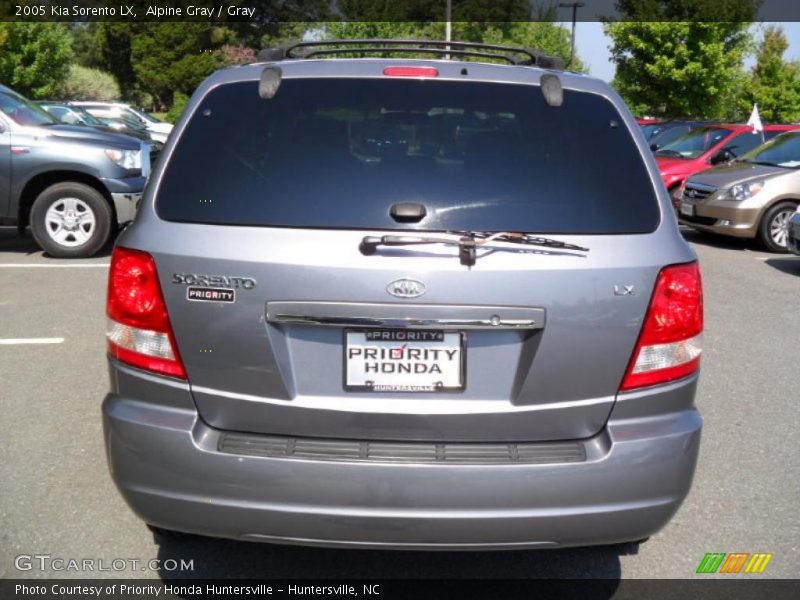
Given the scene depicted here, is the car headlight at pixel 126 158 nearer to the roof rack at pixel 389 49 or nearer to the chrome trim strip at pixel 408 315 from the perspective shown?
the roof rack at pixel 389 49

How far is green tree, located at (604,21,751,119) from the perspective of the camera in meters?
34.1

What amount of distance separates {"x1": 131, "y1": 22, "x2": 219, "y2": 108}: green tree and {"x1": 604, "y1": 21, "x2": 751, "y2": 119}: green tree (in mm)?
25325

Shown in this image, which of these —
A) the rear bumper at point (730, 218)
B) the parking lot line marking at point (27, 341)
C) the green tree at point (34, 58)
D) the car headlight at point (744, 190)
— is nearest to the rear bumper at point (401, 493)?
the parking lot line marking at point (27, 341)

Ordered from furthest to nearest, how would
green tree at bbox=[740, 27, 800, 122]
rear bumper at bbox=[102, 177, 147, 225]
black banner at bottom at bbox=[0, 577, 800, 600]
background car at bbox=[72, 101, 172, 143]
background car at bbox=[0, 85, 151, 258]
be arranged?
green tree at bbox=[740, 27, 800, 122], background car at bbox=[72, 101, 172, 143], rear bumper at bbox=[102, 177, 147, 225], background car at bbox=[0, 85, 151, 258], black banner at bottom at bbox=[0, 577, 800, 600]

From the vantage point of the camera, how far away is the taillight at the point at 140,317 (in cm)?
276

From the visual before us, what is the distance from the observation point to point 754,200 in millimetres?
11711

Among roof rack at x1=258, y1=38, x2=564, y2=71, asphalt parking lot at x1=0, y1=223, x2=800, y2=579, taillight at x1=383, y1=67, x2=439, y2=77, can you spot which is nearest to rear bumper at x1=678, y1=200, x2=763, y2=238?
asphalt parking lot at x1=0, y1=223, x2=800, y2=579

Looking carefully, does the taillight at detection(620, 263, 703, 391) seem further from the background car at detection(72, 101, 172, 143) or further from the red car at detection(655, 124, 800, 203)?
the background car at detection(72, 101, 172, 143)

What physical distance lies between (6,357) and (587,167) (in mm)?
4747

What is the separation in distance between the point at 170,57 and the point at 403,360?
52.4m

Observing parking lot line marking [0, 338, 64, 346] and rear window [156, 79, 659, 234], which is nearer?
rear window [156, 79, 659, 234]

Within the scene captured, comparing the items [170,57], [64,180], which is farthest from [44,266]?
[170,57]

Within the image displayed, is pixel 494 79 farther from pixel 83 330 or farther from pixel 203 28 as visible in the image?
pixel 203 28

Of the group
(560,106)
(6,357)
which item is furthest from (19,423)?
(560,106)
